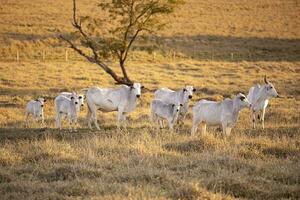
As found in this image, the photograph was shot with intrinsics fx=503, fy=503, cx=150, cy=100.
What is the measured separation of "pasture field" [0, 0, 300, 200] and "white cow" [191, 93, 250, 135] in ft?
2.06

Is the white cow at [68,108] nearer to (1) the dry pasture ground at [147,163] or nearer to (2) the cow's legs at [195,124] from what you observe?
(1) the dry pasture ground at [147,163]

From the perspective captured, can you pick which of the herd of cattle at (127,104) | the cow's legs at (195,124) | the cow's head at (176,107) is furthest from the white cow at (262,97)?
the cow's legs at (195,124)

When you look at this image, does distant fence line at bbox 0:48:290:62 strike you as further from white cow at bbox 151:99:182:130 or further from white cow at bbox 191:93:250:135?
white cow at bbox 191:93:250:135

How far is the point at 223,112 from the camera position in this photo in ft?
51.3

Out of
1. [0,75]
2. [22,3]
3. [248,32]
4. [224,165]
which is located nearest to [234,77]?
[0,75]

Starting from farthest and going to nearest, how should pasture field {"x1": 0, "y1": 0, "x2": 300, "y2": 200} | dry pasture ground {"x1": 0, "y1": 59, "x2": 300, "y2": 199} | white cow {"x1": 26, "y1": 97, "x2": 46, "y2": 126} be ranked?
1. white cow {"x1": 26, "y1": 97, "x2": 46, "y2": 126}
2. pasture field {"x1": 0, "y1": 0, "x2": 300, "y2": 200}
3. dry pasture ground {"x1": 0, "y1": 59, "x2": 300, "y2": 199}

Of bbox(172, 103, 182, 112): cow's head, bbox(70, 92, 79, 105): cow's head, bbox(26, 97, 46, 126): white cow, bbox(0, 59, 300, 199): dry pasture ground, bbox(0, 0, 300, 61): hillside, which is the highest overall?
bbox(0, 0, 300, 61): hillside

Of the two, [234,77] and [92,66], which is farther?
[92,66]

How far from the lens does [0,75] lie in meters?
33.4

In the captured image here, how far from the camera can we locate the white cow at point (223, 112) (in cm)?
1565

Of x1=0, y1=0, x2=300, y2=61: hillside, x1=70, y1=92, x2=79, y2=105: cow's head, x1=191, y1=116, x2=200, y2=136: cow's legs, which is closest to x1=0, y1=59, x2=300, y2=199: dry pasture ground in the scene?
x1=191, y1=116, x2=200, y2=136: cow's legs

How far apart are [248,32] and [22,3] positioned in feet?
108

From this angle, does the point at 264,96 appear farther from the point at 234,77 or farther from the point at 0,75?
the point at 0,75

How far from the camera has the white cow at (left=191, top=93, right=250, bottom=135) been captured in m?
15.6
